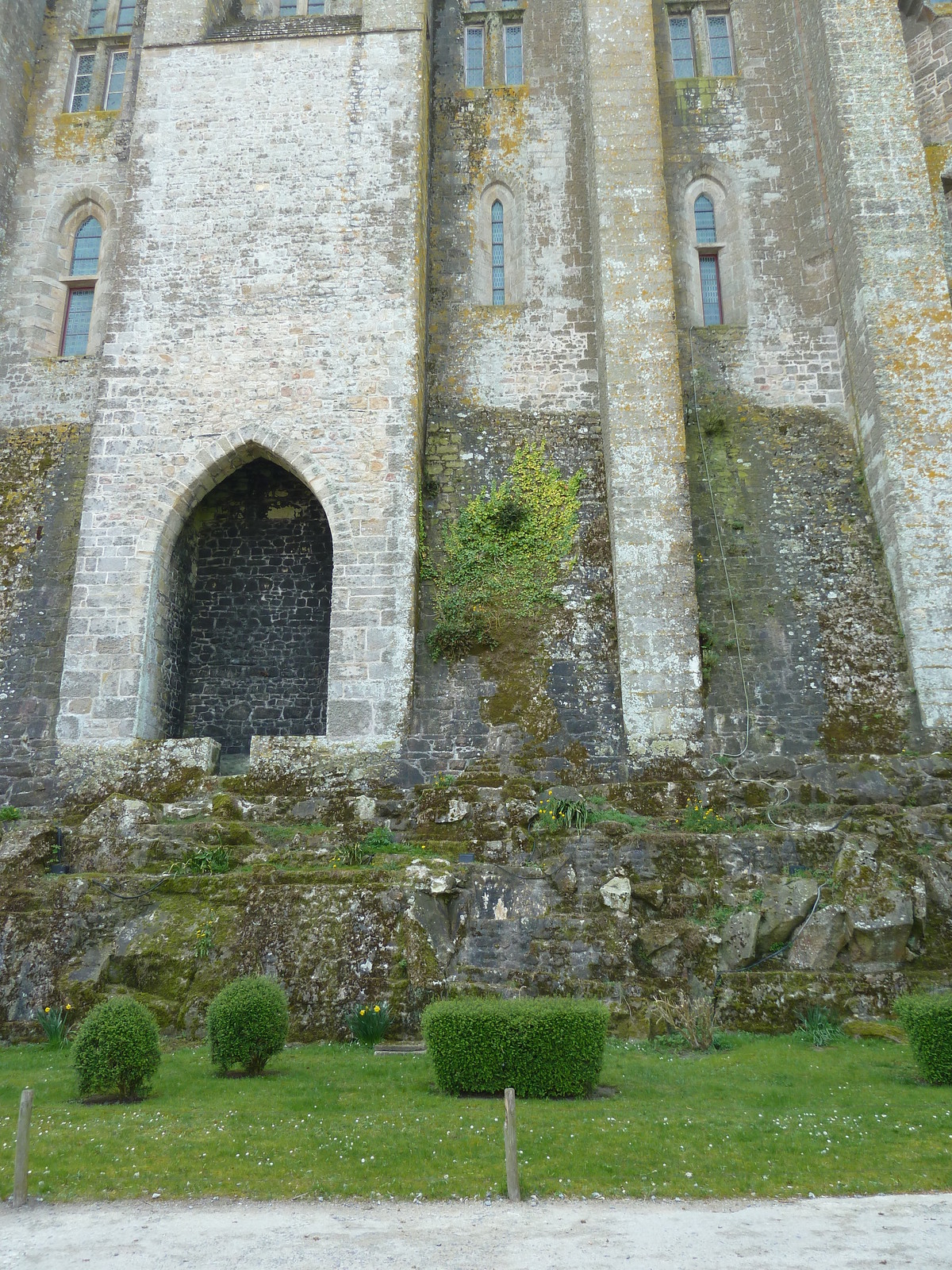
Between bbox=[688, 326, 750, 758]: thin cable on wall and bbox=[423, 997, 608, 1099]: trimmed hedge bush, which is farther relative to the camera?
bbox=[688, 326, 750, 758]: thin cable on wall

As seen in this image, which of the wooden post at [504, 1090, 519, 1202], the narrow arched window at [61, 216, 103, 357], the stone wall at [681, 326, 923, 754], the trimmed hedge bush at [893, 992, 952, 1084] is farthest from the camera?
the narrow arched window at [61, 216, 103, 357]

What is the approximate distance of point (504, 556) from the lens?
15.7 meters

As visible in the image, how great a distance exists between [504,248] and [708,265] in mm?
3775

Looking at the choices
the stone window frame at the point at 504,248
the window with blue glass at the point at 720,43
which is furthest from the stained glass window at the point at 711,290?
the window with blue glass at the point at 720,43

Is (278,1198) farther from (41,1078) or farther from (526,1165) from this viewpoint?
(41,1078)

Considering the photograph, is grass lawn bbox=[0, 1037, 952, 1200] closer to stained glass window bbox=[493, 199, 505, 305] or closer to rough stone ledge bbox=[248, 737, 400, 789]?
rough stone ledge bbox=[248, 737, 400, 789]

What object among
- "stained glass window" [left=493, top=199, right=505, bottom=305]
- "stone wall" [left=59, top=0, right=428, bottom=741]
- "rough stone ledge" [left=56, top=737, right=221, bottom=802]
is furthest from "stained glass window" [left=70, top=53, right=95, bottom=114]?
"rough stone ledge" [left=56, top=737, right=221, bottom=802]

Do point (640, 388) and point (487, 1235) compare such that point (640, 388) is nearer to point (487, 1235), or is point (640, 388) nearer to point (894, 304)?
point (894, 304)

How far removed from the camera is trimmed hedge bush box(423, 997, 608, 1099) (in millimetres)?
7523

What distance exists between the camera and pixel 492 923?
10602mm

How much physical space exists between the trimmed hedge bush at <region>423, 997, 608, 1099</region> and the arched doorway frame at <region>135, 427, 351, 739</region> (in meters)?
7.47

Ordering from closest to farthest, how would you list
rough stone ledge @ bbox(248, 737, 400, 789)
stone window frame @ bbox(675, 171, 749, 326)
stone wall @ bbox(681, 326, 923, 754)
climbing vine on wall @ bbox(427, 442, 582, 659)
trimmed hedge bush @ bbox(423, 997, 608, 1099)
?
trimmed hedge bush @ bbox(423, 997, 608, 1099)
rough stone ledge @ bbox(248, 737, 400, 789)
stone wall @ bbox(681, 326, 923, 754)
climbing vine on wall @ bbox(427, 442, 582, 659)
stone window frame @ bbox(675, 171, 749, 326)

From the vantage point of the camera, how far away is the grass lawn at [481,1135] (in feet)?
19.6

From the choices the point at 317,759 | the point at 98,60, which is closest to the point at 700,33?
the point at 98,60
